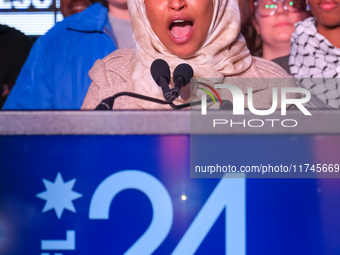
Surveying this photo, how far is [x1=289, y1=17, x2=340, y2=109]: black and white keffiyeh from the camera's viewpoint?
2148 mm

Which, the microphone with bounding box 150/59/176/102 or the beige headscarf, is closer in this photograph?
the microphone with bounding box 150/59/176/102

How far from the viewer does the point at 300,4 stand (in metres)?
2.38

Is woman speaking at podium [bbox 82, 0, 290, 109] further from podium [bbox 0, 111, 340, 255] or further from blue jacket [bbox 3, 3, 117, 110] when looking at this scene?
podium [bbox 0, 111, 340, 255]

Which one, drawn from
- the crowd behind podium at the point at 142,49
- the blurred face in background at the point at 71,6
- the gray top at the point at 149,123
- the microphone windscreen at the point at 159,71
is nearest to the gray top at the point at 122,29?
the crowd behind podium at the point at 142,49

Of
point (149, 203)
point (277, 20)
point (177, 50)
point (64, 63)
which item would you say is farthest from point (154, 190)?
point (277, 20)

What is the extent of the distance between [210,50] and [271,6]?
2.14ft

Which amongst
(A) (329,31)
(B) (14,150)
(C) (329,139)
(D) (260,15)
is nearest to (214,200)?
(C) (329,139)

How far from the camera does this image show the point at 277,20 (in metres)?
2.41

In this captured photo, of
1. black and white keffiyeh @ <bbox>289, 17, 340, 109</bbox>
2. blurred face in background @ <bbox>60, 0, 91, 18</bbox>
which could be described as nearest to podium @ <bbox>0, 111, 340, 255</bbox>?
black and white keffiyeh @ <bbox>289, 17, 340, 109</bbox>

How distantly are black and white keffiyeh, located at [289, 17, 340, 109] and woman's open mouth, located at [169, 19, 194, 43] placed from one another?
49cm

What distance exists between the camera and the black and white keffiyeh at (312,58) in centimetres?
215

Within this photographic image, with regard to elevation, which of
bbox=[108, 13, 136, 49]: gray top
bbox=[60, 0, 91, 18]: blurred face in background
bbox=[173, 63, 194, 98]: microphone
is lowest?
bbox=[173, 63, 194, 98]: microphone

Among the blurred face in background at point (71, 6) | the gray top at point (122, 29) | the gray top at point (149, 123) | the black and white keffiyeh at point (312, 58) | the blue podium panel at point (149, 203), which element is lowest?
the blue podium panel at point (149, 203)

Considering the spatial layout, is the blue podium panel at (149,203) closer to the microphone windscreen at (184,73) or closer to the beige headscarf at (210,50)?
the microphone windscreen at (184,73)
